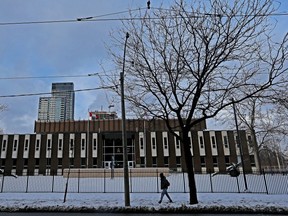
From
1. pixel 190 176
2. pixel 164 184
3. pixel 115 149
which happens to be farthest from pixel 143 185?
pixel 115 149

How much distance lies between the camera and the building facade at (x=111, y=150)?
55094 millimetres

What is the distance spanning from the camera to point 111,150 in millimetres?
59750

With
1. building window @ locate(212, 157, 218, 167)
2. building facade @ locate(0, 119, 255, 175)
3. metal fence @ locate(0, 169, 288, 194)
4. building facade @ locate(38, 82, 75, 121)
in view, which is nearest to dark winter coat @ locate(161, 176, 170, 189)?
metal fence @ locate(0, 169, 288, 194)

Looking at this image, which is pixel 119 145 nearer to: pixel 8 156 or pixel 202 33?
pixel 8 156

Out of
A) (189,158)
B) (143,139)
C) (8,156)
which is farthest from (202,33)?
(8,156)

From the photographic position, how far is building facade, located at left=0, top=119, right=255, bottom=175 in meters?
55.1

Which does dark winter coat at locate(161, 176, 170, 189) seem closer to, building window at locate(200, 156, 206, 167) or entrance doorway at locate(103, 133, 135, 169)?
building window at locate(200, 156, 206, 167)

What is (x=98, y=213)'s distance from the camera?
11.6m

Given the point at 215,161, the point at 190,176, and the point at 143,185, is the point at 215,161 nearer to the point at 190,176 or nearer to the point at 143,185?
the point at 143,185

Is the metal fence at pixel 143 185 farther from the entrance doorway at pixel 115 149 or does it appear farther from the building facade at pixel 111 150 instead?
the entrance doorway at pixel 115 149

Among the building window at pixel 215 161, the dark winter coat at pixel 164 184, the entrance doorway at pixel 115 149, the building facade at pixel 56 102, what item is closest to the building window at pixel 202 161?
the building window at pixel 215 161

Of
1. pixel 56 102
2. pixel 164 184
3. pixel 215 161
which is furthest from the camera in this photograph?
pixel 215 161

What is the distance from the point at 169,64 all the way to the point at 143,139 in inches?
1747

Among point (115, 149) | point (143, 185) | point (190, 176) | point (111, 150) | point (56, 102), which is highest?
point (115, 149)
